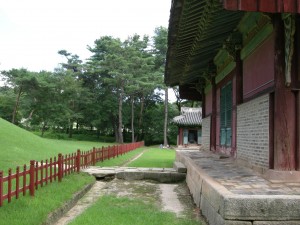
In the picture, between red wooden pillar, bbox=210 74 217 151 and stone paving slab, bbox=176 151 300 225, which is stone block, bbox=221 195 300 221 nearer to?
stone paving slab, bbox=176 151 300 225

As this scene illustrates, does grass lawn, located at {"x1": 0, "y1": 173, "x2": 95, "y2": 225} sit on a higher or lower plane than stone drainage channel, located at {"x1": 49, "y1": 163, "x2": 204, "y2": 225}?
higher

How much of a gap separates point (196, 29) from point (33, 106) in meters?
41.9

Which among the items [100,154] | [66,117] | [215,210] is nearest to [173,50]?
[215,210]

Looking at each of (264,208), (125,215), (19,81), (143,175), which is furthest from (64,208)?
(19,81)

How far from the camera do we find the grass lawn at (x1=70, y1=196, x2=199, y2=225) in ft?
21.7

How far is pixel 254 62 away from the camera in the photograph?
843 cm

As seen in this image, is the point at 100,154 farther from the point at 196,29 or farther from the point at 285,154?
the point at 285,154

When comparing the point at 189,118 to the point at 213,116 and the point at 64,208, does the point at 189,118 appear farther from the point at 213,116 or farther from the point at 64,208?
the point at 64,208

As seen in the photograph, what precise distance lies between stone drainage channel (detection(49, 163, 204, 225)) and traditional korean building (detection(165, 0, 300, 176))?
6.19 feet

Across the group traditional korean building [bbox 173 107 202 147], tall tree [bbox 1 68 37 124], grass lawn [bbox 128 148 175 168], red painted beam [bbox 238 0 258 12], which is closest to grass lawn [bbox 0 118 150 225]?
red painted beam [bbox 238 0 258 12]

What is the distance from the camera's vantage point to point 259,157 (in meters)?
7.45

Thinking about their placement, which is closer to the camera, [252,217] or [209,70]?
[252,217]

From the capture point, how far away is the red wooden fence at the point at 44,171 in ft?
23.6

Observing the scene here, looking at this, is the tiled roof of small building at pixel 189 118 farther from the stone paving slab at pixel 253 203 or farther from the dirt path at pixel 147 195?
the stone paving slab at pixel 253 203
